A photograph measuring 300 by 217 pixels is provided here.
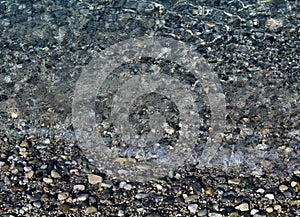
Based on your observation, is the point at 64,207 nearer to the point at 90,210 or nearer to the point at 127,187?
the point at 90,210

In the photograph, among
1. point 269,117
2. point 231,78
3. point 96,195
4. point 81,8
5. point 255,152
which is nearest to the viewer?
point 96,195

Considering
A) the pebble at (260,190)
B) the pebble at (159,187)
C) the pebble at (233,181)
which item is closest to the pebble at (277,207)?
the pebble at (260,190)

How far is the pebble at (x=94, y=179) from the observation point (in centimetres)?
351

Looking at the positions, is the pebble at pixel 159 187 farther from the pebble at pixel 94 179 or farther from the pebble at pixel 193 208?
the pebble at pixel 94 179

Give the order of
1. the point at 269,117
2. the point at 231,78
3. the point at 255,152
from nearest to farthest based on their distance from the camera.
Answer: the point at 255,152 → the point at 269,117 → the point at 231,78

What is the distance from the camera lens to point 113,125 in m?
3.98

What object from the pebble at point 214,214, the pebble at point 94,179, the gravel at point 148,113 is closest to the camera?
the pebble at point 214,214

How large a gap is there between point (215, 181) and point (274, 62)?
134cm

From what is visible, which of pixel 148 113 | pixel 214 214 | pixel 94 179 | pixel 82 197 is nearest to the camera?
pixel 214 214

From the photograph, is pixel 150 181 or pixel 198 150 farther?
pixel 198 150

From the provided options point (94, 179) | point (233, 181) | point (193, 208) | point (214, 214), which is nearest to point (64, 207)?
point (94, 179)

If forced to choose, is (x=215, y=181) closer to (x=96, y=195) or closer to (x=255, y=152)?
(x=255, y=152)

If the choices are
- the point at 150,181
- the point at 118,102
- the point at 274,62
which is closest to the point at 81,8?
the point at 118,102

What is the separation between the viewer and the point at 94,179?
11.6ft
